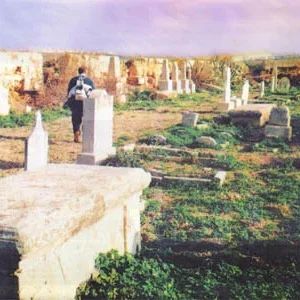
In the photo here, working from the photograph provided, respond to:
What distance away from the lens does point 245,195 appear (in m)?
6.57

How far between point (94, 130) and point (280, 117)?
521cm

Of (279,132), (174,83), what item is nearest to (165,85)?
(174,83)

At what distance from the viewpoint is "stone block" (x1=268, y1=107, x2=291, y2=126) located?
11.4 m

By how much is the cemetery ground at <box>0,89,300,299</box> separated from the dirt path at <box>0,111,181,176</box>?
0.08ft

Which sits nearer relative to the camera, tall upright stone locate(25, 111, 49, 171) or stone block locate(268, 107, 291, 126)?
tall upright stone locate(25, 111, 49, 171)

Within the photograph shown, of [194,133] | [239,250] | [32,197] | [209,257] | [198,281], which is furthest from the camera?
[194,133]

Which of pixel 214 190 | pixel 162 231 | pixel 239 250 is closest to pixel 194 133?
pixel 214 190

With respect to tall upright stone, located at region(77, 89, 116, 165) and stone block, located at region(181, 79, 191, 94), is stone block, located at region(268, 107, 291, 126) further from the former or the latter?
stone block, located at region(181, 79, 191, 94)

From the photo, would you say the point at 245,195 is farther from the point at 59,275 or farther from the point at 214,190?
the point at 59,275

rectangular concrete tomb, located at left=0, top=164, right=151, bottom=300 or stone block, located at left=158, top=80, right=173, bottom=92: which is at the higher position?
stone block, located at left=158, top=80, right=173, bottom=92

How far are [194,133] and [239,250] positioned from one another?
24.1 ft

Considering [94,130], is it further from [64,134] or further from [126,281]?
[126,281]

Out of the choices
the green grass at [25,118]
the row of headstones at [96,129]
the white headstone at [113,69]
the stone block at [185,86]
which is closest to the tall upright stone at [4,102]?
the green grass at [25,118]

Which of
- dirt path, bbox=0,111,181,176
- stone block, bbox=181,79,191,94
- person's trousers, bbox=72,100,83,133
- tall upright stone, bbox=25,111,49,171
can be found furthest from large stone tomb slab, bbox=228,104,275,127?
stone block, bbox=181,79,191,94
